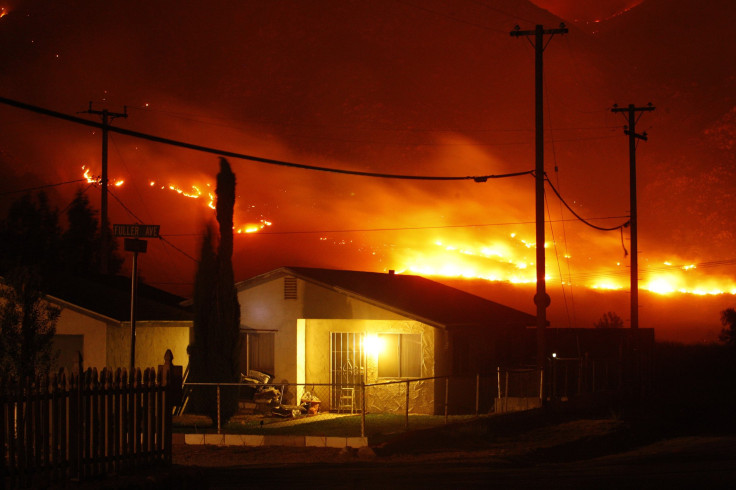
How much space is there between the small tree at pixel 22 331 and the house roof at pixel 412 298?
1074 centimetres

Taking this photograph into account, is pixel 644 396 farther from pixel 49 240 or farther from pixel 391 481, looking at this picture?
pixel 49 240

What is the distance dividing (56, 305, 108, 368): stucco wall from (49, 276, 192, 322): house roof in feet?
1.00

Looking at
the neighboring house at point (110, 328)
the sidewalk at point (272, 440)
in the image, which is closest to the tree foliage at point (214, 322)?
the neighboring house at point (110, 328)

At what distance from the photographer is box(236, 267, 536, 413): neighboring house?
2450 centimetres

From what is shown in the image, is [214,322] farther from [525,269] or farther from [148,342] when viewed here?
[525,269]

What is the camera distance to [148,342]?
25.7 meters

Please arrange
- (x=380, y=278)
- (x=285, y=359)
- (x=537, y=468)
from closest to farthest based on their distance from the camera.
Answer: (x=537, y=468)
(x=285, y=359)
(x=380, y=278)

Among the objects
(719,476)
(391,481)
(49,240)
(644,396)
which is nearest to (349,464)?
(391,481)

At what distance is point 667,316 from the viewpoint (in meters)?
77.9

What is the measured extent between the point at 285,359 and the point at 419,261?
4494 cm

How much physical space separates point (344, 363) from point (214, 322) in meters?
4.14

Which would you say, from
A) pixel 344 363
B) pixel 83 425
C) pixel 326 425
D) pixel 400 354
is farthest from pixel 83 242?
pixel 83 425

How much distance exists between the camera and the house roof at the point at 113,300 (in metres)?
24.7

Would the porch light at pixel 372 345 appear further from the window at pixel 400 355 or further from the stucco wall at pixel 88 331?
the stucco wall at pixel 88 331
